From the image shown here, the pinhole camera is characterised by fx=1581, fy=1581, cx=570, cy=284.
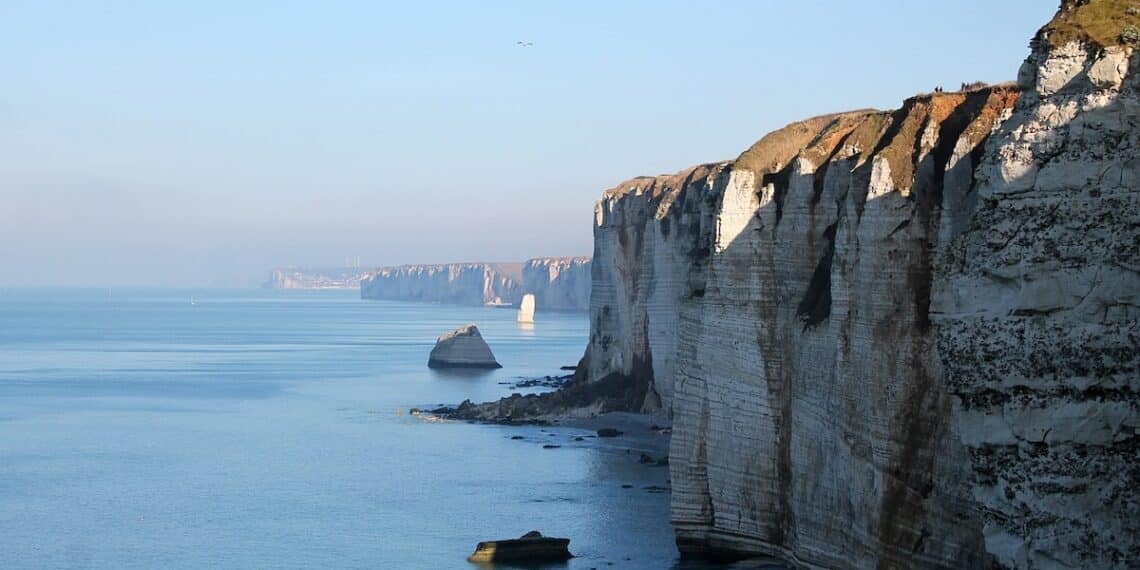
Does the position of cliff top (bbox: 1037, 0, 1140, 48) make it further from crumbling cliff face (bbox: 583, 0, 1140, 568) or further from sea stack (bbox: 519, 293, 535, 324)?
sea stack (bbox: 519, 293, 535, 324)

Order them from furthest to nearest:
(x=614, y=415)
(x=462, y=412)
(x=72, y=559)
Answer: (x=462, y=412)
(x=614, y=415)
(x=72, y=559)

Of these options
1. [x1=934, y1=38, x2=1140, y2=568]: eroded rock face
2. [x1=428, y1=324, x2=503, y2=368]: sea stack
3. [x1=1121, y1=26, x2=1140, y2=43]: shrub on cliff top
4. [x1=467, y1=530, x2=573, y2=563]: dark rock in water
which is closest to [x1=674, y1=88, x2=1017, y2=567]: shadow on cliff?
[x1=467, y1=530, x2=573, y2=563]: dark rock in water

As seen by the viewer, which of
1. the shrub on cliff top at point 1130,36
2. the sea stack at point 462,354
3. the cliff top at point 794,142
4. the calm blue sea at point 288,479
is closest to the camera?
the shrub on cliff top at point 1130,36

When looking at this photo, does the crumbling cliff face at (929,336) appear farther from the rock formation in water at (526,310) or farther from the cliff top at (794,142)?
the rock formation in water at (526,310)

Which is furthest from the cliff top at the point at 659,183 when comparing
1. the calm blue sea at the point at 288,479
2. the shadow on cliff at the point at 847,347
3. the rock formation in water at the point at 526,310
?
the rock formation in water at the point at 526,310

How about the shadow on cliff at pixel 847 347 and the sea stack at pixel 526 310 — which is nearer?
the shadow on cliff at pixel 847 347

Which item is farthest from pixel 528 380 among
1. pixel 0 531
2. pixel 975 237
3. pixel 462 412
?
pixel 975 237

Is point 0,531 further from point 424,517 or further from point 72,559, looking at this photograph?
point 424,517
